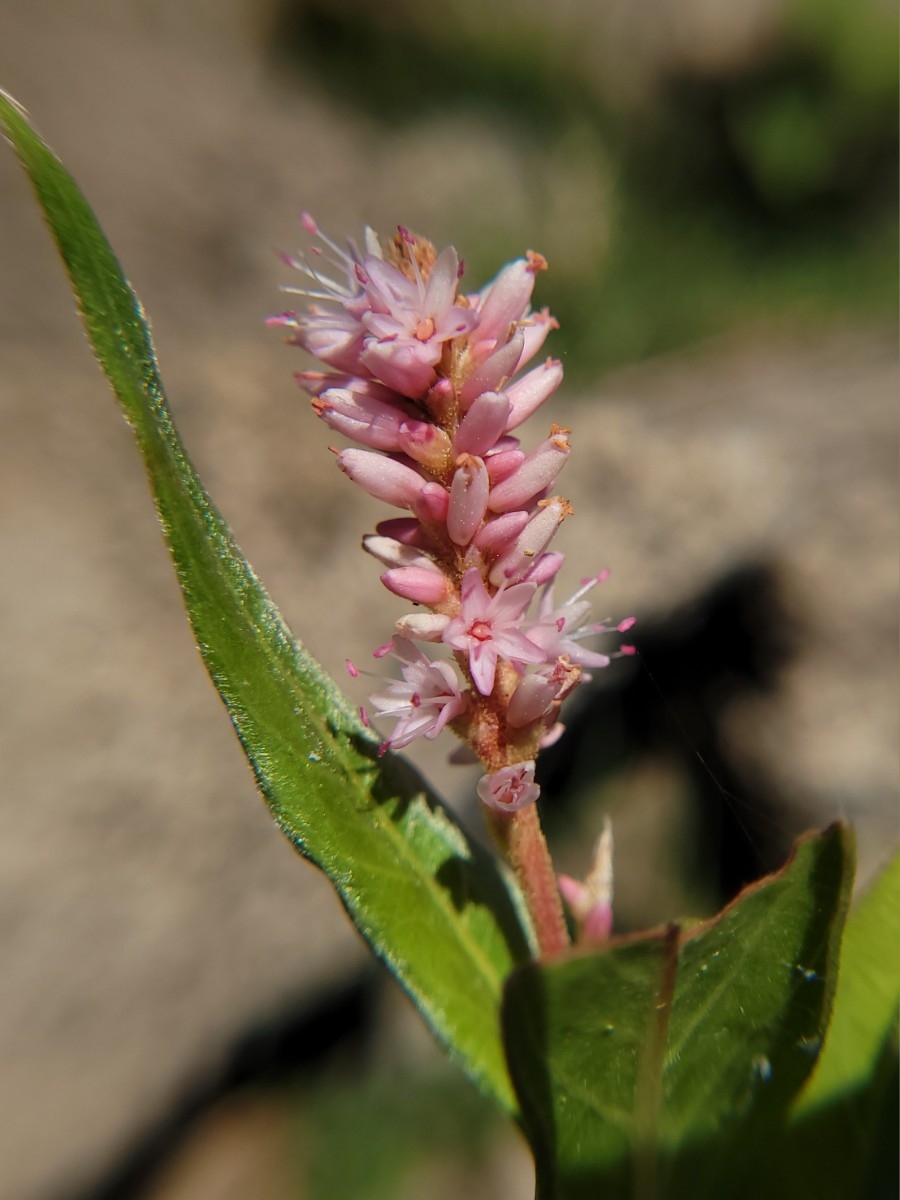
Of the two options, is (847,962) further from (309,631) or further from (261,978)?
(261,978)

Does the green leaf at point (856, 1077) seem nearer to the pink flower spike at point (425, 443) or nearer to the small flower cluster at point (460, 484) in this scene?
the small flower cluster at point (460, 484)

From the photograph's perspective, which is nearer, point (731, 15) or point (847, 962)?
point (847, 962)

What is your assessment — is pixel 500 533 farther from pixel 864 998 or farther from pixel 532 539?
pixel 864 998

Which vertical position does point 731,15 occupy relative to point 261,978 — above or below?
above

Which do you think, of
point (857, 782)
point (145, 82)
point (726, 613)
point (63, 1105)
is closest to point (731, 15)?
point (145, 82)

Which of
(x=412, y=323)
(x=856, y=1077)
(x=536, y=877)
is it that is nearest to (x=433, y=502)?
(x=412, y=323)

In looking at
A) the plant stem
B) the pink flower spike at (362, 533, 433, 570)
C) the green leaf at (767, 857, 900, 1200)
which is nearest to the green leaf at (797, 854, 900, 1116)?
the green leaf at (767, 857, 900, 1200)

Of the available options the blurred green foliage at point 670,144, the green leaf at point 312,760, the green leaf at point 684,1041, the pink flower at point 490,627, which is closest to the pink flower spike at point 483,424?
the pink flower at point 490,627
